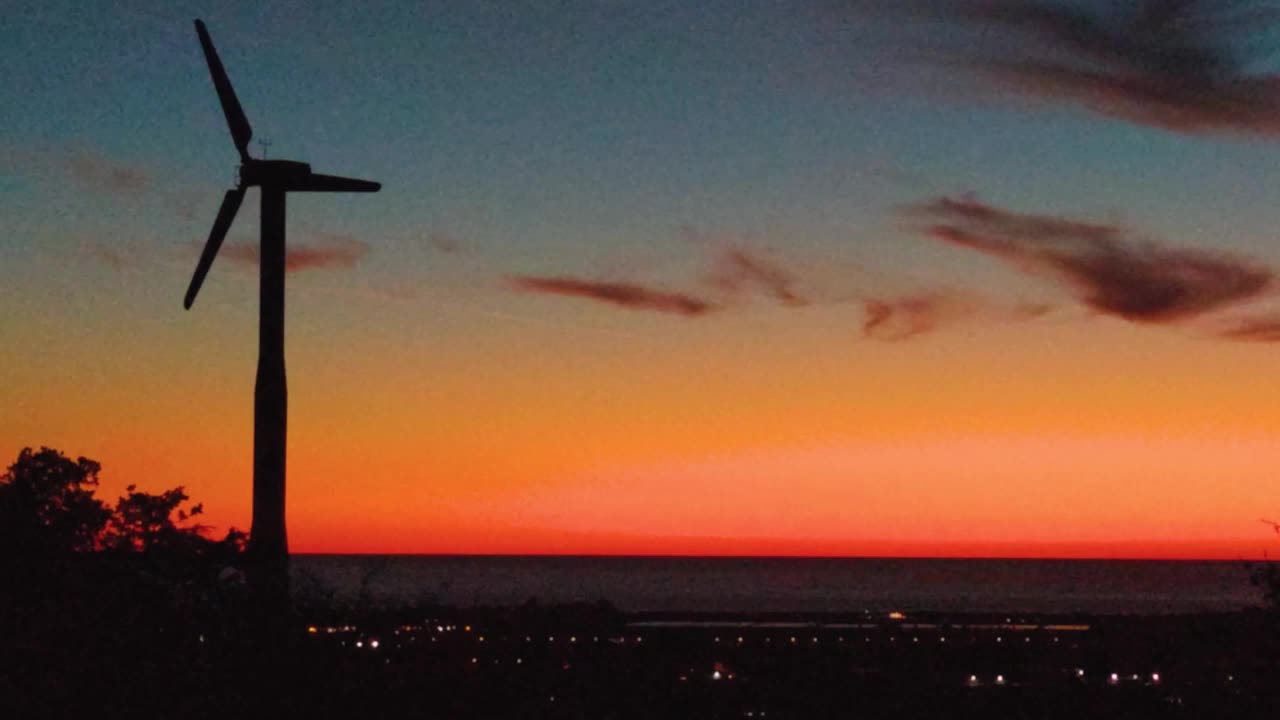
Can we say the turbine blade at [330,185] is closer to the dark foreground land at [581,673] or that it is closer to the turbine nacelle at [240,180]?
the turbine nacelle at [240,180]

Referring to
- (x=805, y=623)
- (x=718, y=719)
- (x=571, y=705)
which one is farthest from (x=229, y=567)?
(x=805, y=623)

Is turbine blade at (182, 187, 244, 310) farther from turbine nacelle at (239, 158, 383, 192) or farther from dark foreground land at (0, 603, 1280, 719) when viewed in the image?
dark foreground land at (0, 603, 1280, 719)

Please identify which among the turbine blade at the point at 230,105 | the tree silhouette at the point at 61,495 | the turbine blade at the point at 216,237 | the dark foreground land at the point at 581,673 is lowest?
the dark foreground land at the point at 581,673

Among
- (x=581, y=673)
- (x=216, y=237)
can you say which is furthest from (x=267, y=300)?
(x=581, y=673)

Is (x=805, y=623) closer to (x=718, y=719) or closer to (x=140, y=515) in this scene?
(x=718, y=719)

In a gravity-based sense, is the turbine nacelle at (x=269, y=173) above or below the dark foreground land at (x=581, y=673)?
above


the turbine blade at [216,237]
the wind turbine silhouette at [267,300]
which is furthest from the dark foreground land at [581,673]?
the turbine blade at [216,237]

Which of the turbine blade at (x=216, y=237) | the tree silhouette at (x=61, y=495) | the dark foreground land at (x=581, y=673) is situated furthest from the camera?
the turbine blade at (x=216, y=237)
